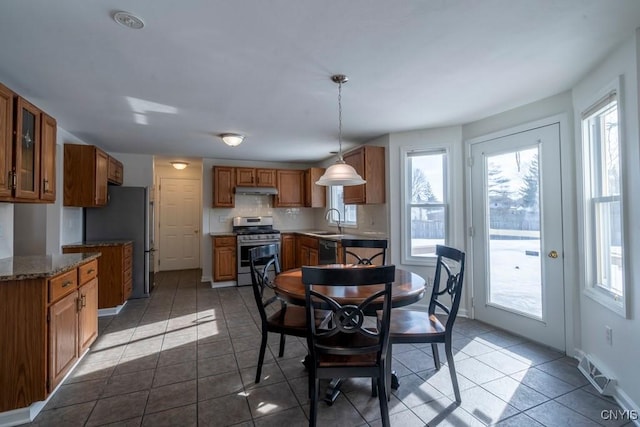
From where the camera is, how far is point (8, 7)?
5.15 feet

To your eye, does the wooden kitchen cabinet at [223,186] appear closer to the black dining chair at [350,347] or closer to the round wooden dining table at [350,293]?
the round wooden dining table at [350,293]

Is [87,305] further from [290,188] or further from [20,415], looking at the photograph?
[290,188]

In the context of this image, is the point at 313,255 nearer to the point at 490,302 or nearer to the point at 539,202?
the point at 490,302

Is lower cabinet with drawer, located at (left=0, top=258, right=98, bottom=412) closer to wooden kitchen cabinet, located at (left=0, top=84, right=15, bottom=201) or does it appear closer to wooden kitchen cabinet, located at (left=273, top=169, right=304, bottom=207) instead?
wooden kitchen cabinet, located at (left=0, top=84, right=15, bottom=201)

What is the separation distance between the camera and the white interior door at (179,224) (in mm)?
6703

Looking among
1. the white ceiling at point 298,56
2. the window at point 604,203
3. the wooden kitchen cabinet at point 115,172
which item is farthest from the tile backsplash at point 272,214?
the window at point 604,203

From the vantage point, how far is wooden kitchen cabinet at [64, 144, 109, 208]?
3719 mm

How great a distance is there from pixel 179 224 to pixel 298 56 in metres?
5.81

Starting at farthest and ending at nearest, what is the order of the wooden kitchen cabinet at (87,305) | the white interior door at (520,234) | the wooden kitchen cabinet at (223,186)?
1. the wooden kitchen cabinet at (223,186)
2. the white interior door at (520,234)
3. the wooden kitchen cabinet at (87,305)

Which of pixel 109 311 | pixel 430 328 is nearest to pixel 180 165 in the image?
pixel 109 311

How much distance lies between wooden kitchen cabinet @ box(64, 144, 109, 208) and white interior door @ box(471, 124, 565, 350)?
4662 millimetres

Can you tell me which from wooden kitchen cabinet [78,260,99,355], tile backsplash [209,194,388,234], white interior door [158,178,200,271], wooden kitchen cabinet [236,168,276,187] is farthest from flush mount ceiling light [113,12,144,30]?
white interior door [158,178,200,271]

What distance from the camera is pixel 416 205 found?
3.95m

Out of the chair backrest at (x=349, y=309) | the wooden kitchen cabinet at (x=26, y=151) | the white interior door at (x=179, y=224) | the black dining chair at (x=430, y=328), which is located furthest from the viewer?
the white interior door at (x=179, y=224)
